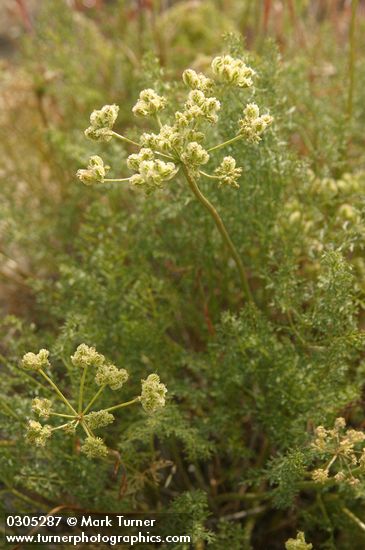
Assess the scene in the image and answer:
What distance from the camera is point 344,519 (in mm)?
1498

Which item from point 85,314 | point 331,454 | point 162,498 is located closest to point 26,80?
point 85,314

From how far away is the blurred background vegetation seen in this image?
1442 mm

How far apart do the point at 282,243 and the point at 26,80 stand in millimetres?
1619

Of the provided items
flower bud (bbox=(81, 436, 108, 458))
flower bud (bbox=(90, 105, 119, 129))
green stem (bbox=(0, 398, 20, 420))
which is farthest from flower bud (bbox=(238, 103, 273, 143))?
green stem (bbox=(0, 398, 20, 420))

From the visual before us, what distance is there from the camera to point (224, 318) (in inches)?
57.3

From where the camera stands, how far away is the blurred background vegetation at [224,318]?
4.73 feet

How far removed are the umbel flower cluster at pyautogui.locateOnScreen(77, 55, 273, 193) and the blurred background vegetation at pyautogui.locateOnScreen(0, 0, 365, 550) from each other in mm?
301

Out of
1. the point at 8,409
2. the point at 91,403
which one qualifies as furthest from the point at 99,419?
the point at 8,409

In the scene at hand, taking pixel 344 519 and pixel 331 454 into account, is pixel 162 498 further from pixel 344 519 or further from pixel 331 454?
pixel 331 454

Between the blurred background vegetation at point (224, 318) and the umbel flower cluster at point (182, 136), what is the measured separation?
0.30 meters

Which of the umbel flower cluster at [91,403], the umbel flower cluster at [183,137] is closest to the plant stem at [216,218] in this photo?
the umbel flower cluster at [183,137]

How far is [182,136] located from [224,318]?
486 mm

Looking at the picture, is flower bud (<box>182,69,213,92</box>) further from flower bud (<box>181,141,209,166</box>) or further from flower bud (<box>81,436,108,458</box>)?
flower bud (<box>81,436,108,458</box>)

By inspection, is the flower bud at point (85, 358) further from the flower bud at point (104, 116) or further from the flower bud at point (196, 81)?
the flower bud at point (196, 81)
